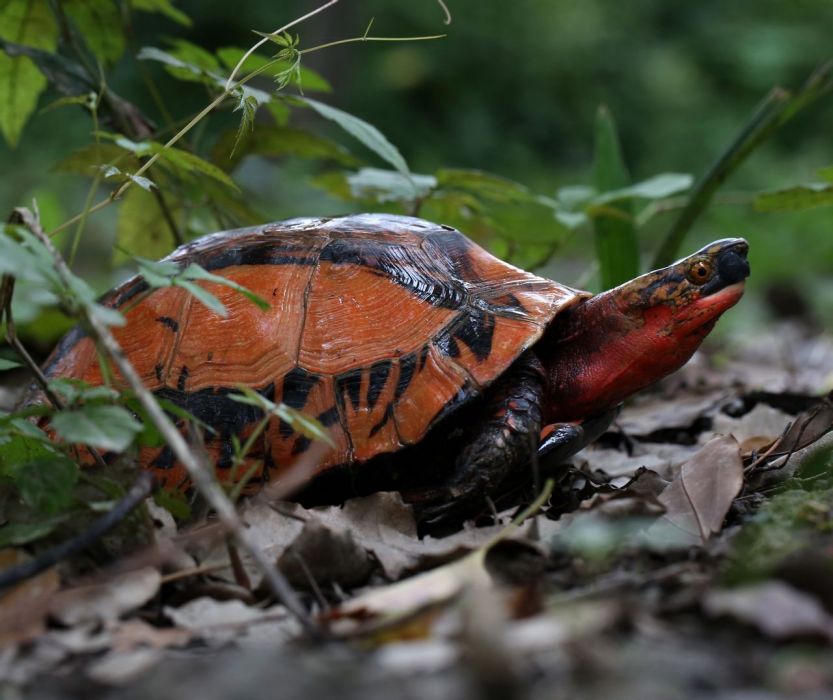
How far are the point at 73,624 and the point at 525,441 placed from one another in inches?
43.4

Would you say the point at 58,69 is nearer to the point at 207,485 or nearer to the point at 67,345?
the point at 67,345

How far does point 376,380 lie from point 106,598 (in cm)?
91

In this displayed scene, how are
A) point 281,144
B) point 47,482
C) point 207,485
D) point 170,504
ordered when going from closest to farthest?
point 207,485 < point 47,482 < point 170,504 < point 281,144

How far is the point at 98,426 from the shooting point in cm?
153

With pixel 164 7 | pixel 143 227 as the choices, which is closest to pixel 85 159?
pixel 143 227

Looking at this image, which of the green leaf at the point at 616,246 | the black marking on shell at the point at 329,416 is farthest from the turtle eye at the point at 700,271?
the green leaf at the point at 616,246

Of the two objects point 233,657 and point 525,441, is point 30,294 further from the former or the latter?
point 233,657

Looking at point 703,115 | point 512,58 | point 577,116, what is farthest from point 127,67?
point 703,115

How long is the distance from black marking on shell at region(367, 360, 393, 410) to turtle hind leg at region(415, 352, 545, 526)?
249mm

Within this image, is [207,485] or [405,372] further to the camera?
[405,372]

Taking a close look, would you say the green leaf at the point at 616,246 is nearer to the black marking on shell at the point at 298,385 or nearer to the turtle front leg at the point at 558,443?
the turtle front leg at the point at 558,443

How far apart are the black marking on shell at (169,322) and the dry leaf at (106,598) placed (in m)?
0.93

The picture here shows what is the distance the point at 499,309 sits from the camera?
2465 mm

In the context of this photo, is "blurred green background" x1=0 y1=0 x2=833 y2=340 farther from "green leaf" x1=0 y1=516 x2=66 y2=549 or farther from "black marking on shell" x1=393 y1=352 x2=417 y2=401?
"green leaf" x1=0 y1=516 x2=66 y2=549
